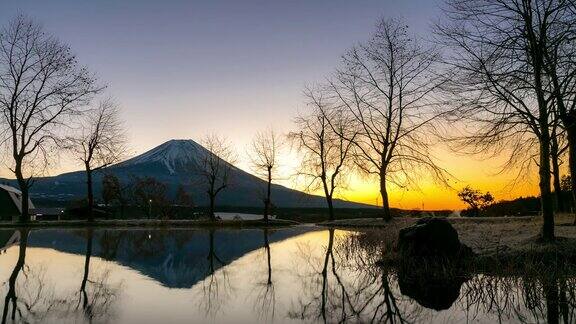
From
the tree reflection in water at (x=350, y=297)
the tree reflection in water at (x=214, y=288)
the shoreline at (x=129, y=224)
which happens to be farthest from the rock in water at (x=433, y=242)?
the shoreline at (x=129, y=224)

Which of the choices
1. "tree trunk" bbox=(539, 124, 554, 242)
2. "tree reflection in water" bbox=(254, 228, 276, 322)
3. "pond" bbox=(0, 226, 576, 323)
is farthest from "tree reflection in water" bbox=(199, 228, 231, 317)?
"tree trunk" bbox=(539, 124, 554, 242)

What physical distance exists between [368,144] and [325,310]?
26.8 meters

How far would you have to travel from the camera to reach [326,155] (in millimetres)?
46812

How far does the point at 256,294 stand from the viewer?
8766mm

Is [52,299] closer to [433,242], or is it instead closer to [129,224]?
[433,242]

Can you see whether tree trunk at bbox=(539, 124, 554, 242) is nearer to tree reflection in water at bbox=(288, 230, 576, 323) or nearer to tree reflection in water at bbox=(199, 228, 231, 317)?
tree reflection in water at bbox=(288, 230, 576, 323)

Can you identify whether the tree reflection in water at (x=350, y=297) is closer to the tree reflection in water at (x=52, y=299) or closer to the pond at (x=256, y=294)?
the pond at (x=256, y=294)

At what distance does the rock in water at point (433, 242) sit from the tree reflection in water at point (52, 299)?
6719mm

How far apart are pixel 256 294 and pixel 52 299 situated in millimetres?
3185

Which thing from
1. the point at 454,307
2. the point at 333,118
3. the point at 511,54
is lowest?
→ the point at 454,307

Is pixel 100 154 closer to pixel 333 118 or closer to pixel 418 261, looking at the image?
pixel 333 118

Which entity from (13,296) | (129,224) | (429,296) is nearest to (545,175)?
(429,296)

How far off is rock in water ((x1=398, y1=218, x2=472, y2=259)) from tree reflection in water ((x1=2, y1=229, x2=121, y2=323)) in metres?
6.72

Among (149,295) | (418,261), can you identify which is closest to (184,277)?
(149,295)
